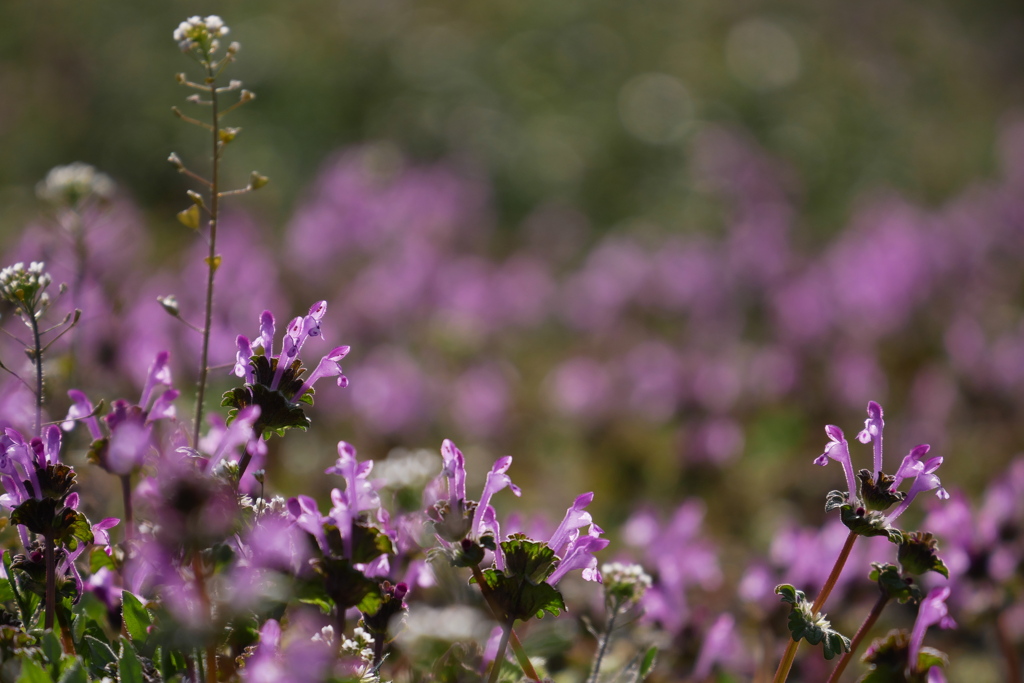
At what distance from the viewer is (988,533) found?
5.59 ft

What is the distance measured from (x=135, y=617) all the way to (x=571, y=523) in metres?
0.62

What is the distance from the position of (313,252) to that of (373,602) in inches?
135

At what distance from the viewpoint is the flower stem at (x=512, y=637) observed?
1092 mm

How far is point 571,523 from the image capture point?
1152 mm

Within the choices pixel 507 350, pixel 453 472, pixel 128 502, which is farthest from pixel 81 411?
pixel 507 350

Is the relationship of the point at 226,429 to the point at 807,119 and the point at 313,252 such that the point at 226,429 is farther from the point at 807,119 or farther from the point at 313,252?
the point at 807,119

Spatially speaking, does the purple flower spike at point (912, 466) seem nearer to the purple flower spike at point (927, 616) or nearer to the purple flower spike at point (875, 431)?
the purple flower spike at point (875, 431)

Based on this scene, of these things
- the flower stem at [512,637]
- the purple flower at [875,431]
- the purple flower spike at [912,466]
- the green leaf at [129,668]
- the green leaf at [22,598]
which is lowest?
the green leaf at [129,668]

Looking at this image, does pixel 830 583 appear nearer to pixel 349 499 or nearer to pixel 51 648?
pixel 349 499

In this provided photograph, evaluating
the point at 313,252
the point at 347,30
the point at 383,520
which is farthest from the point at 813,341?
the point at 347,30

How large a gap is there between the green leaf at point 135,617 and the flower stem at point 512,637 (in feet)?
1.54

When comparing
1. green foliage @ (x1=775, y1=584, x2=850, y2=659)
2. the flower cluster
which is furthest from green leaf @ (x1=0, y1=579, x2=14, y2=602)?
green foliage @ (x1=775, y1=584, x2=850, y2=659)

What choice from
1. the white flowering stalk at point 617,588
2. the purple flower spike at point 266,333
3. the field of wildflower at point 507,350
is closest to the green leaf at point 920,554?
the field of wildflower at point 507,350

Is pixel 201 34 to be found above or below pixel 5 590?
above
